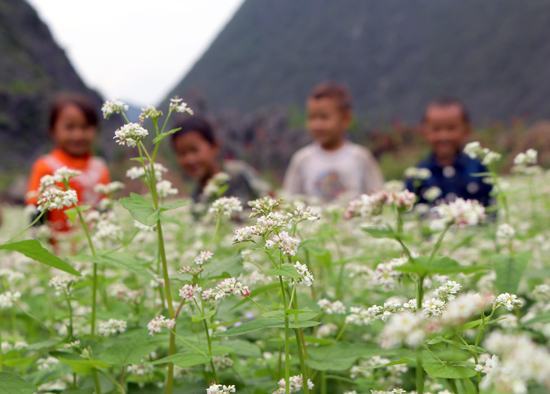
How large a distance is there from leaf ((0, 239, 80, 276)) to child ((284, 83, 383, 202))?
558cm

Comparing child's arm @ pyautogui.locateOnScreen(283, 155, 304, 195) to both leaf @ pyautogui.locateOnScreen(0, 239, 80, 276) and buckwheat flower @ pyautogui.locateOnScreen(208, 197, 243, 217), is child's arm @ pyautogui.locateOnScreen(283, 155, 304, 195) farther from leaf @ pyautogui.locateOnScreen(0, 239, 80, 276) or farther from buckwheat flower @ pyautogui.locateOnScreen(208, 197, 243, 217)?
leaf @ pyautogui.locateOnScreen(0, 239, 80, 276)

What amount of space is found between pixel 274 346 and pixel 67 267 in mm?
1271

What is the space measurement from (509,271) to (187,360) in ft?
3.61

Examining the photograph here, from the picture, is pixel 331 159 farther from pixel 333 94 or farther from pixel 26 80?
pixel 26 80

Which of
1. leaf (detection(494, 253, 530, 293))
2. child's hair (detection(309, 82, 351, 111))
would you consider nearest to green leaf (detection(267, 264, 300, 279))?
leaf (detection(494, 253, 530, 293))

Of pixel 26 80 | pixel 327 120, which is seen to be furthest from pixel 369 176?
pixel 26 80

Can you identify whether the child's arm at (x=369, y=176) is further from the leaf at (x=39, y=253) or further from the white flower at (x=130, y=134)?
the leaf at (x=39, y=253)

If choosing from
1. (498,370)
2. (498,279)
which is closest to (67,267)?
(498,370)

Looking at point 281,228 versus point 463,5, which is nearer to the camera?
point 281,228

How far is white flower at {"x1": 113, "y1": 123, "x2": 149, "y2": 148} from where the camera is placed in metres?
1.69

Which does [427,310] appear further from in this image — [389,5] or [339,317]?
[389,5]

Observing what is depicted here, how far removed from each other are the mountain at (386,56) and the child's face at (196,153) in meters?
20.8

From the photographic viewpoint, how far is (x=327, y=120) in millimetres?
7176

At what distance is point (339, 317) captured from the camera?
2543 mm
